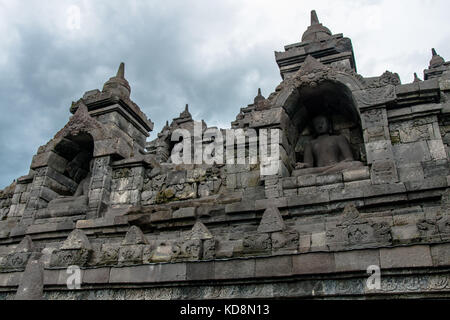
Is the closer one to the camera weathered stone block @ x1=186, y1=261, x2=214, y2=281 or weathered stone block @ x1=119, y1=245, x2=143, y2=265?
weathered stone block @ x1=186, y1=261, x2=214, y2=281

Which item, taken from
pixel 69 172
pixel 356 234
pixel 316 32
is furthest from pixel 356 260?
pixel 69 172

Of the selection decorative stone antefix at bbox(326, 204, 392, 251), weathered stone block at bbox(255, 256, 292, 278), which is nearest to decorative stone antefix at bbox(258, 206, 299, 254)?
weathered stone block at bbox(255, 256, 292, 278)

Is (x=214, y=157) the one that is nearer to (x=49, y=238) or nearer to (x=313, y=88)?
(x=313, y=88)

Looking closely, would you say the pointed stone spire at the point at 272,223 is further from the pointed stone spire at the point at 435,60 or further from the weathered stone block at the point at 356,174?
the pointed stone spire at the point at 435,60

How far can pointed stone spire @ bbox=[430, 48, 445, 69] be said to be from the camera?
97.9 feet

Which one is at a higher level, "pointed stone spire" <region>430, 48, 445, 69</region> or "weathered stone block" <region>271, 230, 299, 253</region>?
"pointed stone spire" <region>430, 48, 445, 69</region>

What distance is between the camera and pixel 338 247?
272 inches

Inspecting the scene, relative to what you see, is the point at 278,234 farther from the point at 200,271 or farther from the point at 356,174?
the point at 356,174

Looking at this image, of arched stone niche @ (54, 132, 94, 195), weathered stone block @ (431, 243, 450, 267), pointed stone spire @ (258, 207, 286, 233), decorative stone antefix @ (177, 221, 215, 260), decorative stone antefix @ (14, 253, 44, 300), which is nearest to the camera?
weathered stone block @ (431, 243, 450, 267)

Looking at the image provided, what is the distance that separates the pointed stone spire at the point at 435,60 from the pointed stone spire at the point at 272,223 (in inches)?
1042

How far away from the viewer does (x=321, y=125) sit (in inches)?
444

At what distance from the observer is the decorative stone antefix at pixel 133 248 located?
8156mm

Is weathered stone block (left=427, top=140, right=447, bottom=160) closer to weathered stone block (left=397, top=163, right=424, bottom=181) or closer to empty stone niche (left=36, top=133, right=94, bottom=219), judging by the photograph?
weathered stone block (left=397, top=163, right=424, bottom=181)

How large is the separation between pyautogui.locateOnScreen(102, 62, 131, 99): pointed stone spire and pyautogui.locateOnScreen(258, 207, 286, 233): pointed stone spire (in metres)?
6.86
